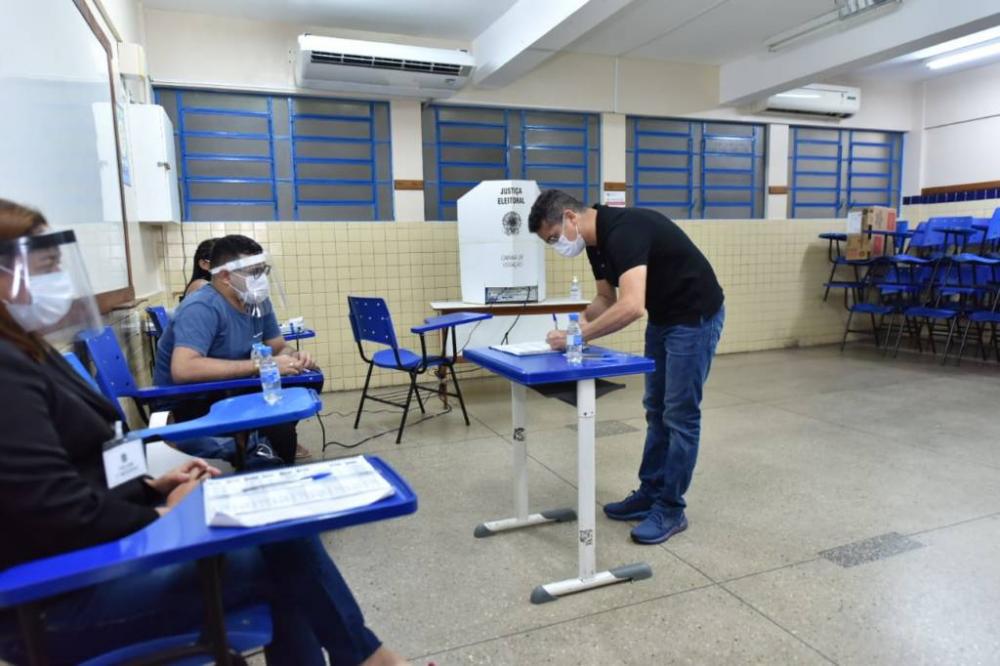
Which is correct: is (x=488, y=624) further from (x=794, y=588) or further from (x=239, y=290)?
(x=239, y=290)

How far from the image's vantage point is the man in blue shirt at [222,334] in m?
2.17

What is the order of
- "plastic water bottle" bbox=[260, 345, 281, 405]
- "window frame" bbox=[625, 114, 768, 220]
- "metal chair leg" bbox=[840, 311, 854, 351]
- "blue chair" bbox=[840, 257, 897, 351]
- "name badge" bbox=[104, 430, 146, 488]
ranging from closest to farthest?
"name badge" bbox=[104, 430, 146, 488]
"plastic water bottle" bbox=[260, 345, 281, 405]
"window frame" bbox=[625, 114, 768, 220]
"blue chair" bbox=[840, 257, 897, 351]
"metal chair leg" bbox=[840, 311, 854, 351]

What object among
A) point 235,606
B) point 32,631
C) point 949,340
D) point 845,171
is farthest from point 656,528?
point 845,171

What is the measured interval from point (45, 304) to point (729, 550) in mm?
2286

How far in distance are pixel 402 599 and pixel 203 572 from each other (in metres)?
1.22

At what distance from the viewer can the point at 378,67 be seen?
453 centimetres

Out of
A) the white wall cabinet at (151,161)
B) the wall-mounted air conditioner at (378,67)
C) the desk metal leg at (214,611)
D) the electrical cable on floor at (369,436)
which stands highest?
the wall-mounted air conditioner at (378,67)

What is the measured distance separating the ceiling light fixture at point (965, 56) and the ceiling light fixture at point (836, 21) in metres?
2.13

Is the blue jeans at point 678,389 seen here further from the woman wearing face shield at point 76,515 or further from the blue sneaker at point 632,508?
the woman wearing face shield at point 76,515

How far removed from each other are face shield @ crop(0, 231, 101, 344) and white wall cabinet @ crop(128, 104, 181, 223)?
3028 mm

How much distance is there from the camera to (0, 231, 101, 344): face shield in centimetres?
93

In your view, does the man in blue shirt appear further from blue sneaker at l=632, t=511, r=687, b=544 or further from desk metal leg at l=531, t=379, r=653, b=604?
blue sneaker at l=632, t=511, r=687, b=544

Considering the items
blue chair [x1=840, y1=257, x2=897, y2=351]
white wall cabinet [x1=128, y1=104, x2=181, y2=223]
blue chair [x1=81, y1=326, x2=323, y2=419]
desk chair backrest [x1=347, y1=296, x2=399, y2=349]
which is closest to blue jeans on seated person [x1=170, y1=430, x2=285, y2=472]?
blue chair [x1=81, y1=326, x2=323, y2=419]

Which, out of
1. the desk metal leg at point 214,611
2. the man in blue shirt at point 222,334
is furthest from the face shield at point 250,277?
the desk metal leg at point 214,611
